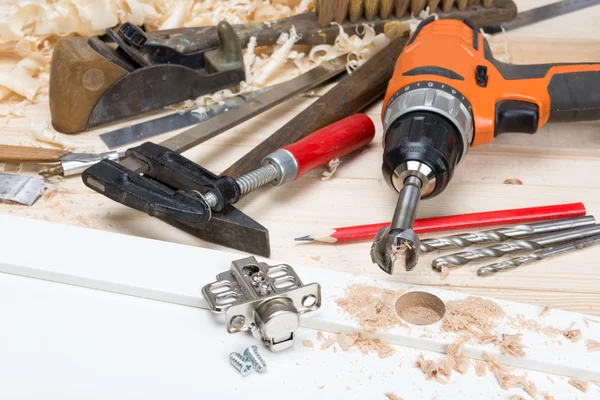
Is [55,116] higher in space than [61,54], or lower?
lower

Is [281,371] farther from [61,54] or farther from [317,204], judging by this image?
[61,54]

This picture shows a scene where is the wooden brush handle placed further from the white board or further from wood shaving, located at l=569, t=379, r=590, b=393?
wood shaving, located at l=569, t=379, r=590, b=393

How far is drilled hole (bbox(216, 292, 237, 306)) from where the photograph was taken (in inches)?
33.8

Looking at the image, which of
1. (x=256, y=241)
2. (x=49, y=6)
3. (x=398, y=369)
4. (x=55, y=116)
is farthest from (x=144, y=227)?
(x=49, y=6)

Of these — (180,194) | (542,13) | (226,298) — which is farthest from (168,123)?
(542,13)

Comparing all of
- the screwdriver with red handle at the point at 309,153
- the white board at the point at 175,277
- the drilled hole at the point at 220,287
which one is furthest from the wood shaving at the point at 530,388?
the screwdriver with red handle at the point at 309,153

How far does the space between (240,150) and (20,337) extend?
567 mm

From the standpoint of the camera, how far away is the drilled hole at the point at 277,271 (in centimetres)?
90

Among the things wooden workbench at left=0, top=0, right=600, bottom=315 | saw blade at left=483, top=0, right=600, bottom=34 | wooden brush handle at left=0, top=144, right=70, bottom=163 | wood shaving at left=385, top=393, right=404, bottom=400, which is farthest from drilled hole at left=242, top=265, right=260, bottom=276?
saw blade at left=483, top=0, right=600, bottom=34

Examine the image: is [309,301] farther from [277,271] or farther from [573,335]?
[573,335]

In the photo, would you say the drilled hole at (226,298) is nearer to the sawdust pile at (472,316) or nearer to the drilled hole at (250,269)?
the drilled hole at (250,269)

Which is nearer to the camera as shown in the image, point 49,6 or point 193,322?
point 193,322

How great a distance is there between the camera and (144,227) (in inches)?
44.2

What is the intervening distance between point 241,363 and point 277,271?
13cm
